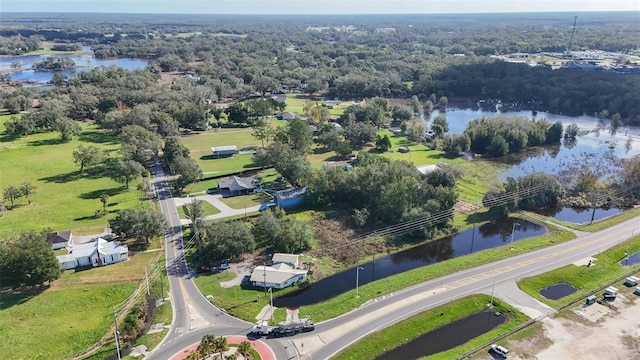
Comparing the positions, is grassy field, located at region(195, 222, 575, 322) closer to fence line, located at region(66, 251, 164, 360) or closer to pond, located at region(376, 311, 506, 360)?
fence line, located at region(66, 251, 164, 360)

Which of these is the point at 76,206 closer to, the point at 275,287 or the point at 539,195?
the point at 275,287

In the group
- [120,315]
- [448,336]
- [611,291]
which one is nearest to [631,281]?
[611,291]

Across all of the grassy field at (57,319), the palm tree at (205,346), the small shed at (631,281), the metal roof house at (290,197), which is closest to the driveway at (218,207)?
the metal roof house at (290,197)

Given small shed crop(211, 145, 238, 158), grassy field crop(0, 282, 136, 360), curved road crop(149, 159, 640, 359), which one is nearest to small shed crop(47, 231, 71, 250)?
grassy field crop(0, 282, 136, 360)

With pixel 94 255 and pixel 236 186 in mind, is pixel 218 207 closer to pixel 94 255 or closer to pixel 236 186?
pixel 236 186

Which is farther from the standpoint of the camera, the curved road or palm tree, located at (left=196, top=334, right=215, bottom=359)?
the curved road
